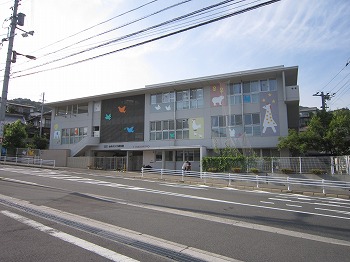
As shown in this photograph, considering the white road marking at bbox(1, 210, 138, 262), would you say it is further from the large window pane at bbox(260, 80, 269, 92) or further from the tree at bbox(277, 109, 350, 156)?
the large window pane at bbox(260, 80, 269, 92)

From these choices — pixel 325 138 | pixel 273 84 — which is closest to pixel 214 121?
pixel 273 84

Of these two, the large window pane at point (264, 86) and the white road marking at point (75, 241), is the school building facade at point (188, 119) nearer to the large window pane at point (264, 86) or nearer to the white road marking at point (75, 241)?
the large window pane at point (264, 86)

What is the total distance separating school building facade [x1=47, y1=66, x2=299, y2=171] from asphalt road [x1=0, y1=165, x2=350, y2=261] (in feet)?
54.6

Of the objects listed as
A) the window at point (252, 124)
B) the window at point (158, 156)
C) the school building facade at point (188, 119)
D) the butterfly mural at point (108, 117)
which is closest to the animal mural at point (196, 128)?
the school building facade at point (188, 119)

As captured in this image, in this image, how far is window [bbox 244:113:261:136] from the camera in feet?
83.7

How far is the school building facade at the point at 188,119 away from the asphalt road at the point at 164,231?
16.6 meters

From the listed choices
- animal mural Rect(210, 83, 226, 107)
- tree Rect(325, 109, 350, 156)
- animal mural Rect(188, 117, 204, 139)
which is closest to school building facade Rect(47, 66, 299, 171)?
animal mural Rect(210, 83, 226, 107)

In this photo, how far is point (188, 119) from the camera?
28.9 m

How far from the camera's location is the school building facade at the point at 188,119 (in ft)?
83.2

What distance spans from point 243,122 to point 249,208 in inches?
684

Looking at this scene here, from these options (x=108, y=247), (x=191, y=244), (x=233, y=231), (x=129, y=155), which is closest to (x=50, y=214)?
(x=108, y=247)

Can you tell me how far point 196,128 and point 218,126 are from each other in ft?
7.59

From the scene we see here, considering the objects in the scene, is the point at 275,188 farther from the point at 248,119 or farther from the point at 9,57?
the point at 9,57

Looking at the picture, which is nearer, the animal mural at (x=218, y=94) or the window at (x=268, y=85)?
the window at (x=268, y=85)
